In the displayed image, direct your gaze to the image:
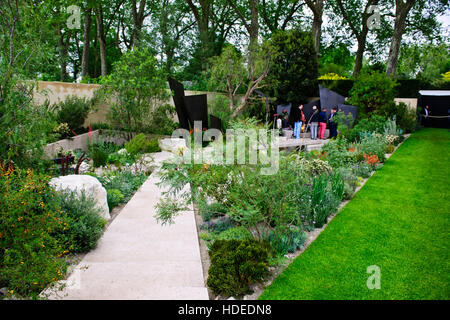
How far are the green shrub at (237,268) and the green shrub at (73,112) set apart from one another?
948 cm

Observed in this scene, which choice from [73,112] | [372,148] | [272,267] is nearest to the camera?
[272,267]

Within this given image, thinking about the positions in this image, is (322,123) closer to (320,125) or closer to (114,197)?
(320,125)

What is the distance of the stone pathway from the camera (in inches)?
138

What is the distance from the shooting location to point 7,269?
9.88 feet

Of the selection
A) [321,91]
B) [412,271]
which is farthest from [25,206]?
[321,91]

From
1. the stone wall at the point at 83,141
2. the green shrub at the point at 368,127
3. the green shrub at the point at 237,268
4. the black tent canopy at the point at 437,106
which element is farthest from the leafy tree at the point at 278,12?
the green shrub at the point at 237,268

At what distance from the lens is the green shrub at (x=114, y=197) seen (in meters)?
6.29

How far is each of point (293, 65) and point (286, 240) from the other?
12.6 meters

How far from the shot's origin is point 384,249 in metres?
4.70

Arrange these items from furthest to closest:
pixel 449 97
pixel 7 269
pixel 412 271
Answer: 1. pixel 449 97
2. pixel 412 271
3. pixel 7 269

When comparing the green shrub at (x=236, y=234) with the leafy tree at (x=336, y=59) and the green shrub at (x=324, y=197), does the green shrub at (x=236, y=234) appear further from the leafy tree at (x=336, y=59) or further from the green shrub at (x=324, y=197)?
the leafy tree at (x=336, y=59)

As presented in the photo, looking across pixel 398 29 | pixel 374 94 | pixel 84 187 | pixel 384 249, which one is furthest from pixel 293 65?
pixel 84 187
